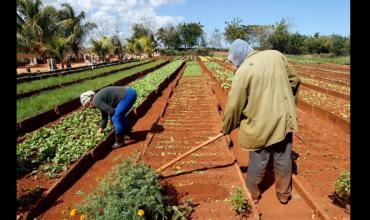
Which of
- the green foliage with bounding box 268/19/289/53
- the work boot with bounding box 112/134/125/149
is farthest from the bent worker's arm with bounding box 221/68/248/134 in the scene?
the green foliage with bounding box 268/19/289/53

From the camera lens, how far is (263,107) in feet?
13.0

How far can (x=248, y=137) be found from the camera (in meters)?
4.13

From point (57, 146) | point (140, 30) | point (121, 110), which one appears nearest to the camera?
point (121, 110)

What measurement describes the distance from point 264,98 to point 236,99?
0.32 metres

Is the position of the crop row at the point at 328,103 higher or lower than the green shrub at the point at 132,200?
higher

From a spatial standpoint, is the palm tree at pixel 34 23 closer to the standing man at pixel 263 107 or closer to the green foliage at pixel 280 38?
the standing man at pixel 263 107

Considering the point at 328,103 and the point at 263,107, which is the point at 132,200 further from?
the point at 328,103

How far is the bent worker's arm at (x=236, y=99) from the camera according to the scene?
3.94m

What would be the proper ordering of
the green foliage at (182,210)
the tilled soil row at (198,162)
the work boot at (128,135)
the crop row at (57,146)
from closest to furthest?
the green foliage at (182,210), the tilled soil row at (198,162), the crop row at (57,146), the work boot at (128,135)

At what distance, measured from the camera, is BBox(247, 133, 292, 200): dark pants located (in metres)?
4.16

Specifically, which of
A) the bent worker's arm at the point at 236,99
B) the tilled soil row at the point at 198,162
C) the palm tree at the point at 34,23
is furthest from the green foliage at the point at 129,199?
the palm tree at the point at 34,23

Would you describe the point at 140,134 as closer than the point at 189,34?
Yes

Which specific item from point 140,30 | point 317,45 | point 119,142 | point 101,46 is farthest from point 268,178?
point 140,30
